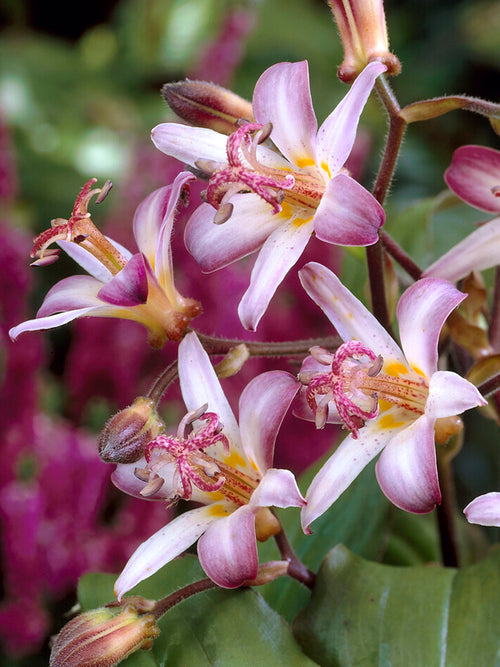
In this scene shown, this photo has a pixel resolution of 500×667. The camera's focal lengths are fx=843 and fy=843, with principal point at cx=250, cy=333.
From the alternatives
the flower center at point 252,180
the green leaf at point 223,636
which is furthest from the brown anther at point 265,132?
the green leaf at point 223,636

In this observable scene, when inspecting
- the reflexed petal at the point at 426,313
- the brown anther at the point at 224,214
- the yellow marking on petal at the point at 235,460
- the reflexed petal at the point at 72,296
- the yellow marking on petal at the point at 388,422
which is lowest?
the yellow marking on petal at the point at 388,422

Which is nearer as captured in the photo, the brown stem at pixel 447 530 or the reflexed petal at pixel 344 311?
the reflexed petal at pixel 344 311

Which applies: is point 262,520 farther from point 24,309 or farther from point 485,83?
point 485,83

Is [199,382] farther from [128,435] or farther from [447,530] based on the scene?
[447,530]

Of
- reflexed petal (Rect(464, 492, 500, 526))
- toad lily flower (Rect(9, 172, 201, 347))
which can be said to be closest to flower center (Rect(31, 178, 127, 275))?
toad lily flower (Rect(9, 172, 201, 347))

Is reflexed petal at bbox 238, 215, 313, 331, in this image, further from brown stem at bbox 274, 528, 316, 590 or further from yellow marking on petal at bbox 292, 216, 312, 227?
brown stem at bbox 274, 528, 316, 590

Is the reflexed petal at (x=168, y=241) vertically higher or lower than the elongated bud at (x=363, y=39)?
lower

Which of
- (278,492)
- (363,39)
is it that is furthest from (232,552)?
(363,39)

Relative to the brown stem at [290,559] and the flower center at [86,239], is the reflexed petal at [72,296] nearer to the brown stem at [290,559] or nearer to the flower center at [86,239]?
the flower center at [86,239]
